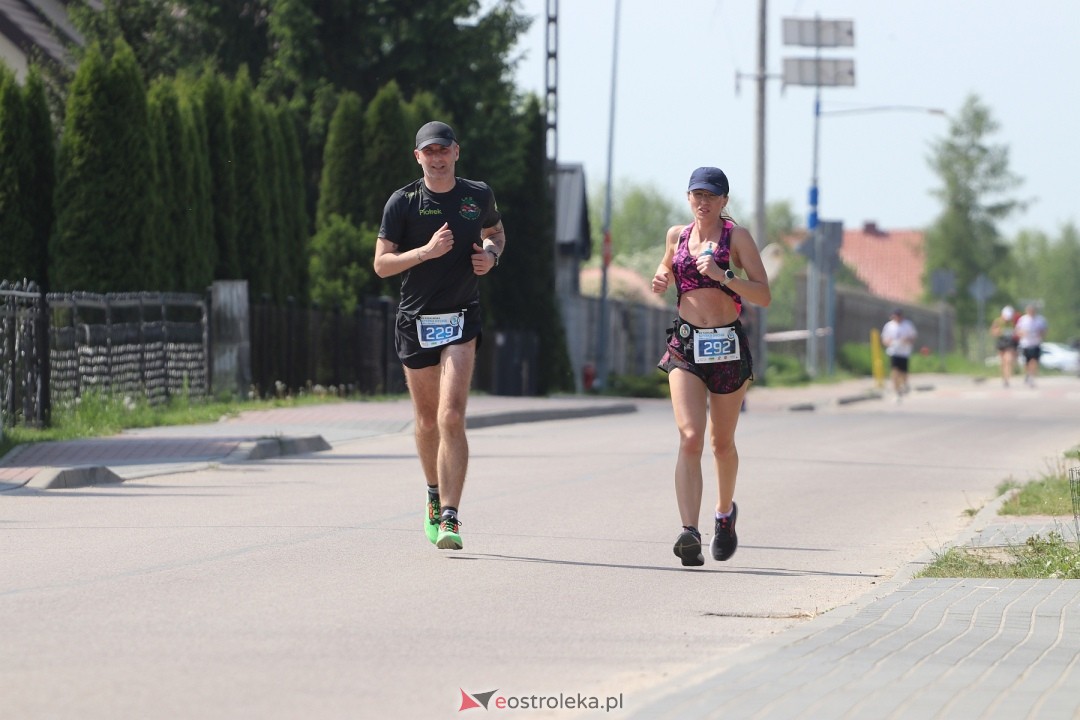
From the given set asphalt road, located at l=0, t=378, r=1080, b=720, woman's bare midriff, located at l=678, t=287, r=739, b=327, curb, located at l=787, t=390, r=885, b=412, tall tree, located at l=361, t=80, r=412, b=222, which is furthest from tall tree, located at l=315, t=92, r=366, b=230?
woman's bare midriff, located at l=678, t=287, r=739, b=327

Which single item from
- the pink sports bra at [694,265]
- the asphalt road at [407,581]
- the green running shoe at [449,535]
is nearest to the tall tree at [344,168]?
the asphalt road at [407,581]

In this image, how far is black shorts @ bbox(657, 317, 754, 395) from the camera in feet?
30.5

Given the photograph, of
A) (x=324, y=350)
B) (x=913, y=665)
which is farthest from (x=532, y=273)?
(x=913, y=665)

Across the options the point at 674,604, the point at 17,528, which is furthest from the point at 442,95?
the point at 674,604

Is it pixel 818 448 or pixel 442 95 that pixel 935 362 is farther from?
pixel 818 448

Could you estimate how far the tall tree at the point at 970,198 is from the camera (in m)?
106

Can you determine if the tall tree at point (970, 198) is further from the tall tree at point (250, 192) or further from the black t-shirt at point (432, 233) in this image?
the black t-shirt at point (432, 233)

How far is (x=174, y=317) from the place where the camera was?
24281 mm

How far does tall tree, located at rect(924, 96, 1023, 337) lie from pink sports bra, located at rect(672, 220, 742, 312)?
9922cm

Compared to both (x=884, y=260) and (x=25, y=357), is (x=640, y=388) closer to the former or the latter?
(x=25, y=357)

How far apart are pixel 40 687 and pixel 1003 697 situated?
9.43 ft

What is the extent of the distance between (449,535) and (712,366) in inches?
62.1

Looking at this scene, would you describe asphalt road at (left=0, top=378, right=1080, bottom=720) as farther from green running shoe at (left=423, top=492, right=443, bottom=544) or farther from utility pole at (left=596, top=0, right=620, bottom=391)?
utility pole at (left=596, top=0, right=620, bottom=391)

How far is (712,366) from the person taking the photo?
30.6 ft
